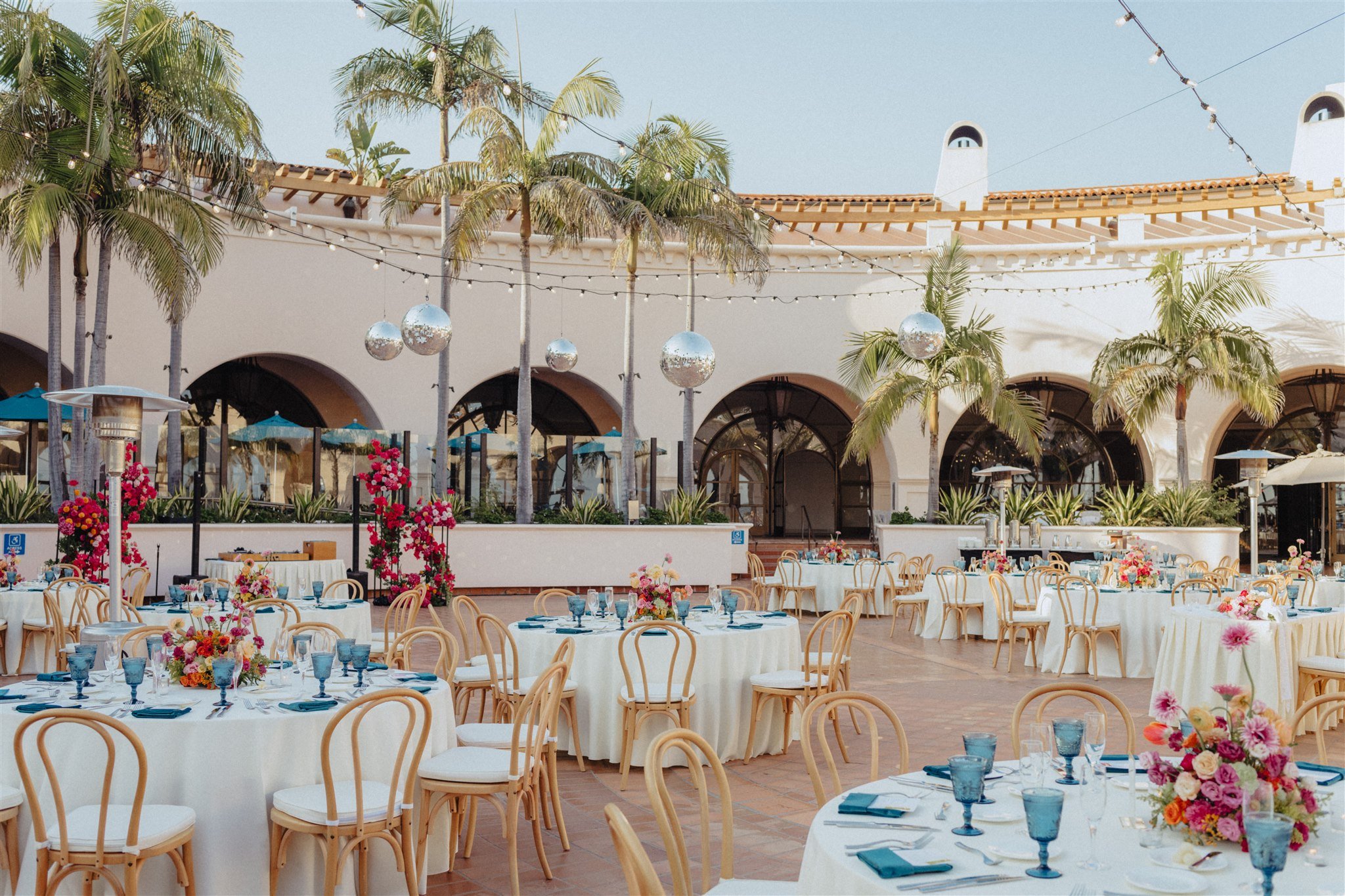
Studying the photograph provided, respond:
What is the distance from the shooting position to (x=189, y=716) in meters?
4.12

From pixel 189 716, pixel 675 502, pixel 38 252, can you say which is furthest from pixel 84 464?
pixel 189 716

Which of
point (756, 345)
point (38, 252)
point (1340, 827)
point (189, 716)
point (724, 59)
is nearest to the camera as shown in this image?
point (1340, 827)

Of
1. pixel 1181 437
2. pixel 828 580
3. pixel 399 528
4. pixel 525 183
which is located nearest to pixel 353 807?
pixel 399 528

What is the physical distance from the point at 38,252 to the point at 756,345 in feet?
42.9

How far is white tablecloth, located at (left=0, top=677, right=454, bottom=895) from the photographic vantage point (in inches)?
154

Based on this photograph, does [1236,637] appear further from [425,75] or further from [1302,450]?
[1302,450]

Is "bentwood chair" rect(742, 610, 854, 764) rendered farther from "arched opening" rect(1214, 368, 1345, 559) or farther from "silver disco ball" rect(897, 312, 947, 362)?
"arched opening" rect(1214, 368, 1345, 559)

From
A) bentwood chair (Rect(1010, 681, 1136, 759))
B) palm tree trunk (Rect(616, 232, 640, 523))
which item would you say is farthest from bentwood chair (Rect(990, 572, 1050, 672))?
palm tree trunk (Rect(616, 232, 640, 523))

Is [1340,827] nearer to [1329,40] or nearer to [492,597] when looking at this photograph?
[1329,40]

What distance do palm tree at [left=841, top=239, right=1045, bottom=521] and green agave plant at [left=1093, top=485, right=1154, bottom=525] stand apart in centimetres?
180

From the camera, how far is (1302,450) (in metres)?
22.3

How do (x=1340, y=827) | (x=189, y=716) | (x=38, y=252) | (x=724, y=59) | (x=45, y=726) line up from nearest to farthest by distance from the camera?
(x=1340, y=827) < (x=45, y=726) < (x=189, y=716) < (x=724, y=59) < (x=38, y=252)

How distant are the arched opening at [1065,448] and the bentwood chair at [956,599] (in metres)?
10.8

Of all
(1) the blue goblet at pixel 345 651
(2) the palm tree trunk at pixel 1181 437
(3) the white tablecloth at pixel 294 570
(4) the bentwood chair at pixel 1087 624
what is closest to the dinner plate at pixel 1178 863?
(1) the blue goblet at pixel 345 651
